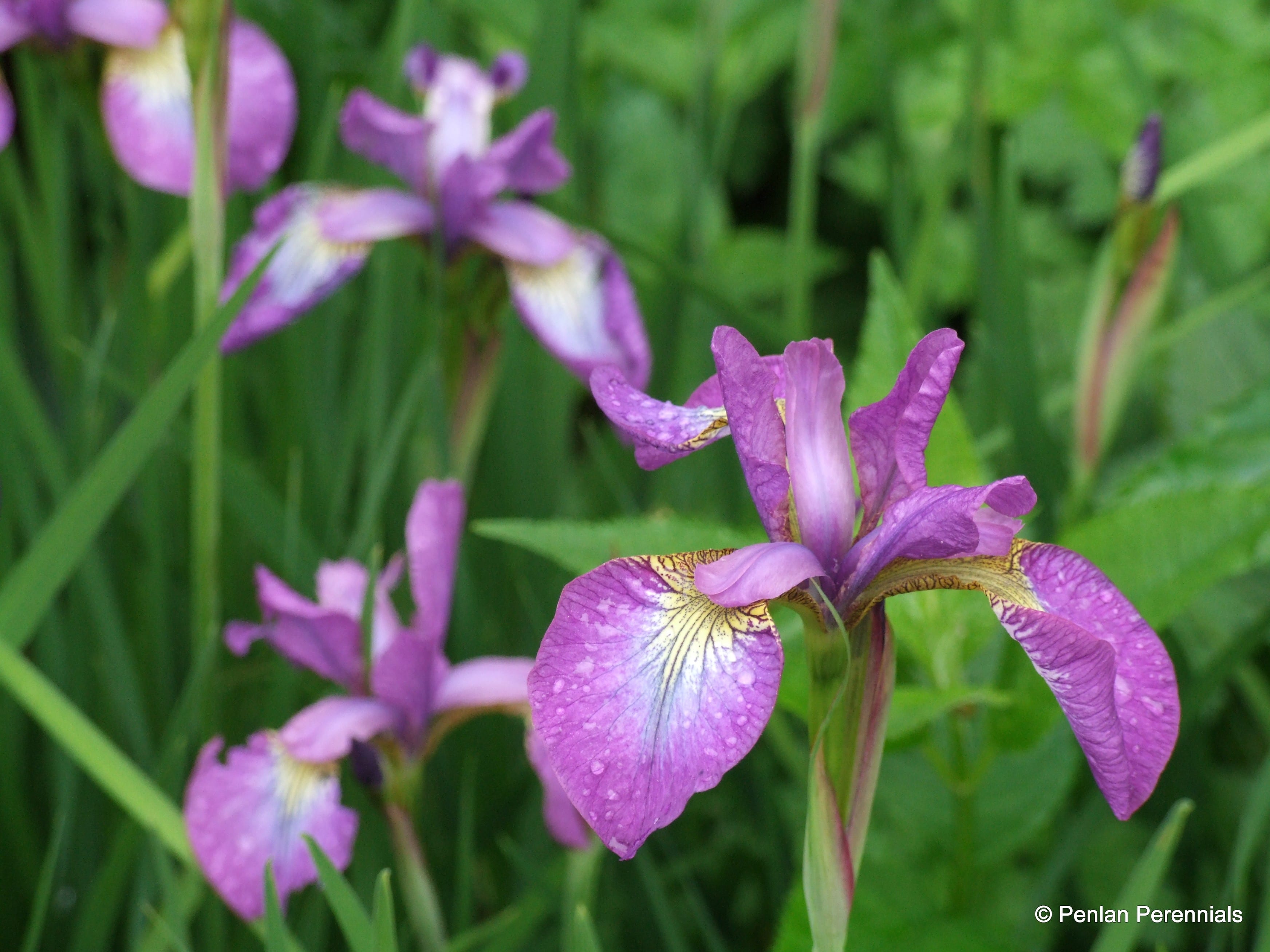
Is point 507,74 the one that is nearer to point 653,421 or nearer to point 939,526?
point 653,421

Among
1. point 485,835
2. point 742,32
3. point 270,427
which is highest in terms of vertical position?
point 742,32

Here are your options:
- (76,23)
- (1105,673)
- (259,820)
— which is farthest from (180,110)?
(1105,673)

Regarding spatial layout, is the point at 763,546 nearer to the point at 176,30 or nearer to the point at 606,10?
the point at 176,30

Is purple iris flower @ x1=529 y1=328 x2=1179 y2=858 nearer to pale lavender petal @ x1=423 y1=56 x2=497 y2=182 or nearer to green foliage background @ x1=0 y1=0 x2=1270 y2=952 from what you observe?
green foliage background @ x1=0 y1=0 x2=1270 y2=952

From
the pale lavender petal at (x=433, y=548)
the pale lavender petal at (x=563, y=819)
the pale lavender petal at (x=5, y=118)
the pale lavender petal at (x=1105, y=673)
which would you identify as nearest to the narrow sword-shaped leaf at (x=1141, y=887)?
the pale lavender petal at (x=1105, y=673)

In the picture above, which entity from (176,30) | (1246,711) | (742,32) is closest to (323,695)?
(176,30)

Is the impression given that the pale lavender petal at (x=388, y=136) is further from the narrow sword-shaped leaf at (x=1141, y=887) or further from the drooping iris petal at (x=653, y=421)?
the narrow sword-shaped leaf at (x=1141, y=887)

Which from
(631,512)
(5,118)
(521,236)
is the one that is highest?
(5,118)
